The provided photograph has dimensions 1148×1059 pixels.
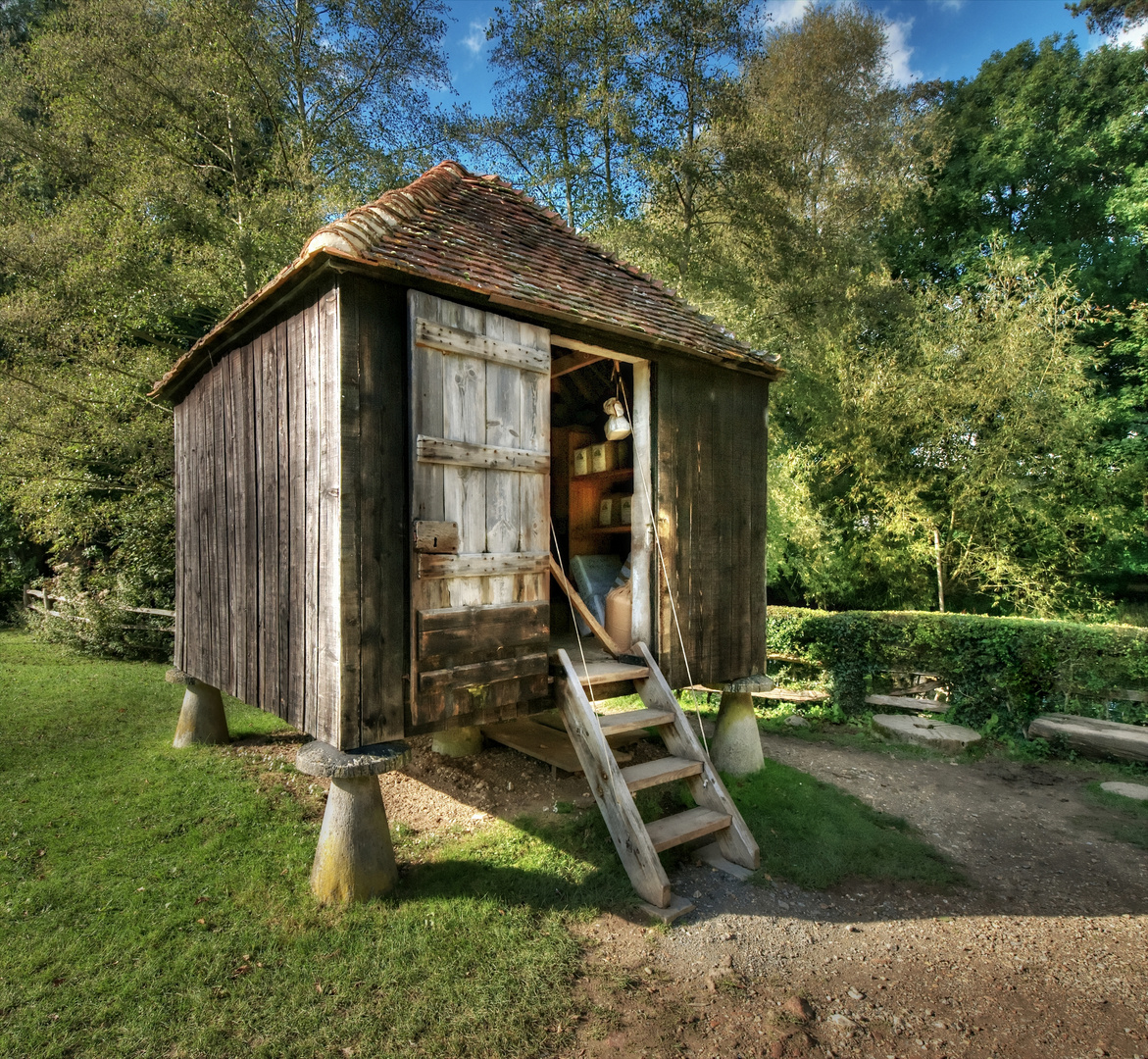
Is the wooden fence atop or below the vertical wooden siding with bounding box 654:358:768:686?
below

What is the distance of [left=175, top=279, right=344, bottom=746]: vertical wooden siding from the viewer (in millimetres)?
3879

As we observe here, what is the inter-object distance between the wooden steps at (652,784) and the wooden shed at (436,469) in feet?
1.34

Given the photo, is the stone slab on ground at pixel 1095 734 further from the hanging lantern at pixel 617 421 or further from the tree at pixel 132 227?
the tree at pixel 132 227

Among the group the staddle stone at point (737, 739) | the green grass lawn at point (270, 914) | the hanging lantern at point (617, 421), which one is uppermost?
the hanging lantern at point (617, 421)

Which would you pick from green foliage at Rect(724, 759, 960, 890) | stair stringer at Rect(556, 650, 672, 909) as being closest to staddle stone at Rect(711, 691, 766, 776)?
green foliage at Rect(724, 759, 960, 890)

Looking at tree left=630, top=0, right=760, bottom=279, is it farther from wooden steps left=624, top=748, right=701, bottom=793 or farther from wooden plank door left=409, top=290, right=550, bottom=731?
wooden steps left=624, top=748, right=701, bottom=793

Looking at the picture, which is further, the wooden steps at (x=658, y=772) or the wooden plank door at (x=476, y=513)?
the wooden steps at (x=658, y=772)

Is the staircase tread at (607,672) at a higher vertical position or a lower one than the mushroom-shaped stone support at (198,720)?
higher

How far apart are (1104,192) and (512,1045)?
A: 2281 centimetres

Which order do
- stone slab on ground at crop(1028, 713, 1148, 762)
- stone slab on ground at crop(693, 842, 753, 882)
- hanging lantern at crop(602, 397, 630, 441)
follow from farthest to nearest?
stone slab on ground at crop(1028, 713, 1148, 762)
hanging lantern at crop(602, 397, 630, 441)
stone slab on ground at crop(693, 842, 753, 882)

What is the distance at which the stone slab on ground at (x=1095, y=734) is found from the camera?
6900mm

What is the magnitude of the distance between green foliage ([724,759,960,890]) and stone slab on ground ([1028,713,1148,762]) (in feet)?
10.9

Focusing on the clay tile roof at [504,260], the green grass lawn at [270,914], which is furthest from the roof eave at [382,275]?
the green grass lawn at [270,914]

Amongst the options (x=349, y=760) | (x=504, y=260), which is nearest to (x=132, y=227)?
(x=504, y=260)
